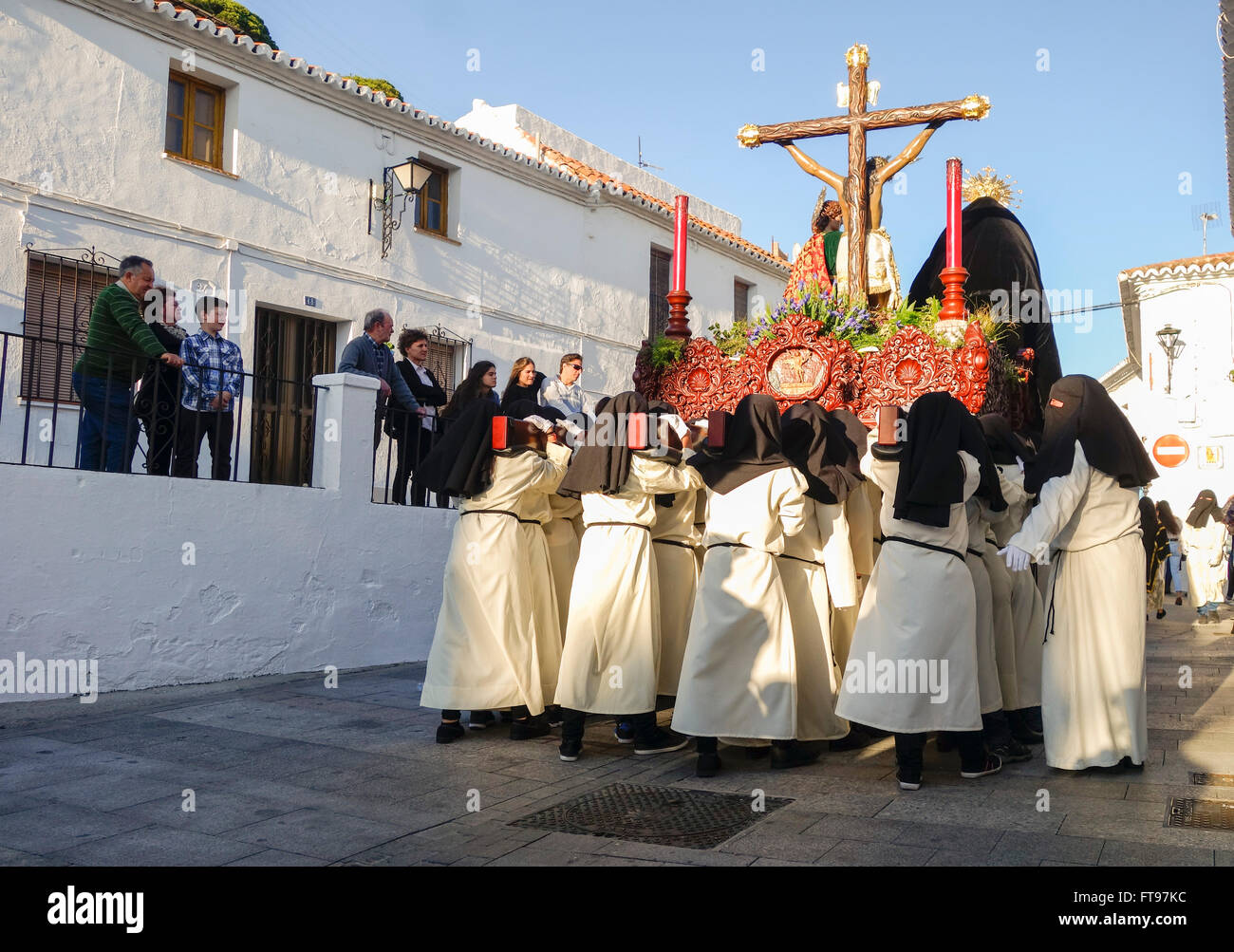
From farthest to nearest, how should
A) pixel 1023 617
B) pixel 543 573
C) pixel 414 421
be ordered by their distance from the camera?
pixel 414 421 < pixel 543 573 < pixel 1023 617

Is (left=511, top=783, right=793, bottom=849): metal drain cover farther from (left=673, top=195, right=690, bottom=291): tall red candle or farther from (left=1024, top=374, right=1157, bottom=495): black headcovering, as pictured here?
(left=673, top=195, right=690, bottom=291): tall red candle

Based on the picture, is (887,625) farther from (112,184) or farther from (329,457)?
(112,184)

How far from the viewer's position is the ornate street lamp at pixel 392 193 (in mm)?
13789

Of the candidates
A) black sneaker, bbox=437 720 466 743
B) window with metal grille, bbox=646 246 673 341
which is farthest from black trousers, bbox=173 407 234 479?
window with metal grille, bbox=646 246 673 341

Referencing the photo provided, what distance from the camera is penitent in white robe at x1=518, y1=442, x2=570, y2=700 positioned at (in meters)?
6.34

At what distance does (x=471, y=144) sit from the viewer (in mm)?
15070

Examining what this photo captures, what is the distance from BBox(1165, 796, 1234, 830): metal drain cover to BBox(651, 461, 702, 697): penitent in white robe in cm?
261

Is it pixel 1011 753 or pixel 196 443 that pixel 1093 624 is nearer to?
pixel 1011 753

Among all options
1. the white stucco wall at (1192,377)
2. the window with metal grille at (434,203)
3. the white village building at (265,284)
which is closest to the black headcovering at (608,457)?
the white village building at (265,284)

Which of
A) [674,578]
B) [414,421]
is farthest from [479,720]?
[414,421]

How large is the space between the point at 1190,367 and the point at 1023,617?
822 inches

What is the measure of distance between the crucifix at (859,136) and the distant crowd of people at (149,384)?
14.1 feet

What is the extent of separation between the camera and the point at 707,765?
5.27 meters
